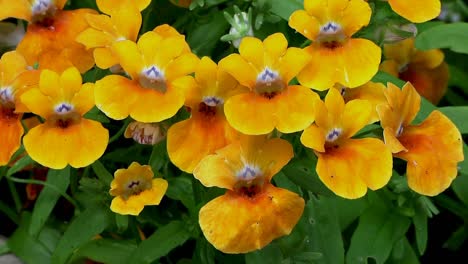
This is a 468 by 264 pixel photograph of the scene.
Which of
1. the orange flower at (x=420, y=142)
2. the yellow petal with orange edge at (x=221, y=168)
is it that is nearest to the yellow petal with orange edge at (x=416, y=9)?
the orange flower at (x=420, y=142)

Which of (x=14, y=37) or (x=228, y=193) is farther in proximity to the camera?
(x=14, y=37)

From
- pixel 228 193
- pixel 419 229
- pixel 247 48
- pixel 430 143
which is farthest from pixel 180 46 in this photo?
pixel 419 229

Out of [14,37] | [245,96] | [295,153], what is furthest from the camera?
[14,37]

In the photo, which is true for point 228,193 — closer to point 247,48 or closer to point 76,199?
point 247,48

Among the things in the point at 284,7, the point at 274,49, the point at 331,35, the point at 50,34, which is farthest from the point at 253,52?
the point at 50,34

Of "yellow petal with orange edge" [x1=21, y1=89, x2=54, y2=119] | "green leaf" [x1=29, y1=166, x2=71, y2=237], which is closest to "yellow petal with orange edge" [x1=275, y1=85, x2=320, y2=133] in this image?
"yellow petal with orange edge" [x1=21, y1=89, x2=54, y2=119]

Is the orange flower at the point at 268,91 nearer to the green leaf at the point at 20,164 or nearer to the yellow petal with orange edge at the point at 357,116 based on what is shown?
the yellow petal with orange edge at the point at 357,116
